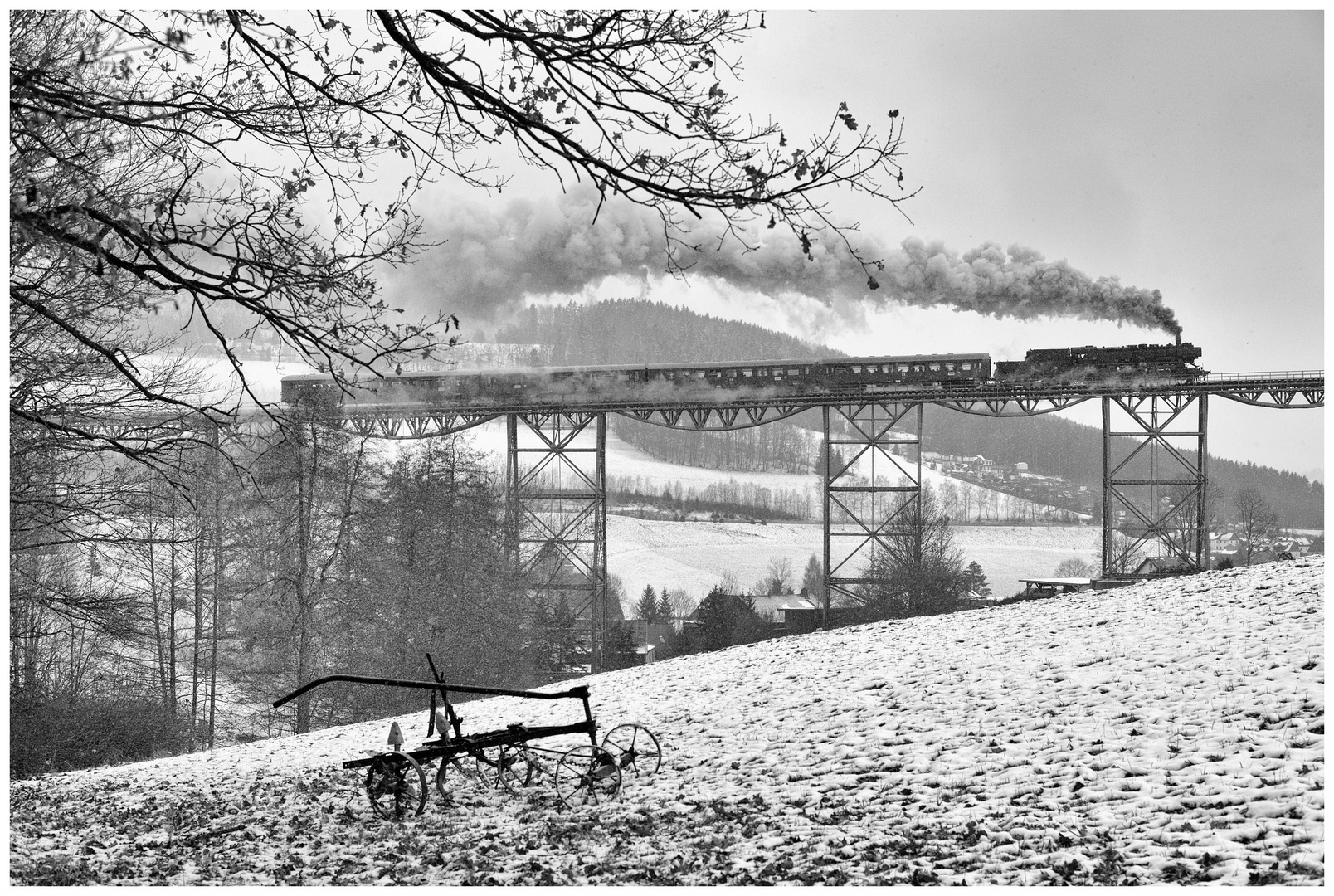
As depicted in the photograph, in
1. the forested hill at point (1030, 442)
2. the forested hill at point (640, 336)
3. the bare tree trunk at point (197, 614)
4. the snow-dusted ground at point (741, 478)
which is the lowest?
the bare tree trunk at point (197, 614)

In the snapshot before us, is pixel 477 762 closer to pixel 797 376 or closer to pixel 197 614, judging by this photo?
pixel 197 614

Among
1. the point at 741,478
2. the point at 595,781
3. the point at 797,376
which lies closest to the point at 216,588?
the point at 797,376

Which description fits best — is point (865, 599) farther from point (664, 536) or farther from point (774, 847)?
point (664, 536)

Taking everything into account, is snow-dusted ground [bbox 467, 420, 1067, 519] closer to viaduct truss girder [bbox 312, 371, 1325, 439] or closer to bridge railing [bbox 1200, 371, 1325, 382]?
viaduct truss girder [bbox 312, 371, 1325, 439]

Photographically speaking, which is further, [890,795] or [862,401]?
[862,401]

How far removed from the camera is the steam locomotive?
2130cm

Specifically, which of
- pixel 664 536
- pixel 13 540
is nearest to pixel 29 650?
pixel 13 540

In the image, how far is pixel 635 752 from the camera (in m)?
7.22

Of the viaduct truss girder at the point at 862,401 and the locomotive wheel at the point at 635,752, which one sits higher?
the viaduct truss girder at the point at 862,401

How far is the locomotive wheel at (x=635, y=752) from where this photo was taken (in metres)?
6.83

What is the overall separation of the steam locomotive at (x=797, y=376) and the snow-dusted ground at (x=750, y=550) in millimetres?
16843

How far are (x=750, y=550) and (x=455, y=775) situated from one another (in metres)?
41.7

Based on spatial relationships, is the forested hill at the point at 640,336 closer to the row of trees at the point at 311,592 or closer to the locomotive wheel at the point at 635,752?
the row of trees at the point at 311,592

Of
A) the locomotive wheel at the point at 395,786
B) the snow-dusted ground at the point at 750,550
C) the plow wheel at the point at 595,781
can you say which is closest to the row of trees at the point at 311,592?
the locomotive wheel at the point at 395,786
